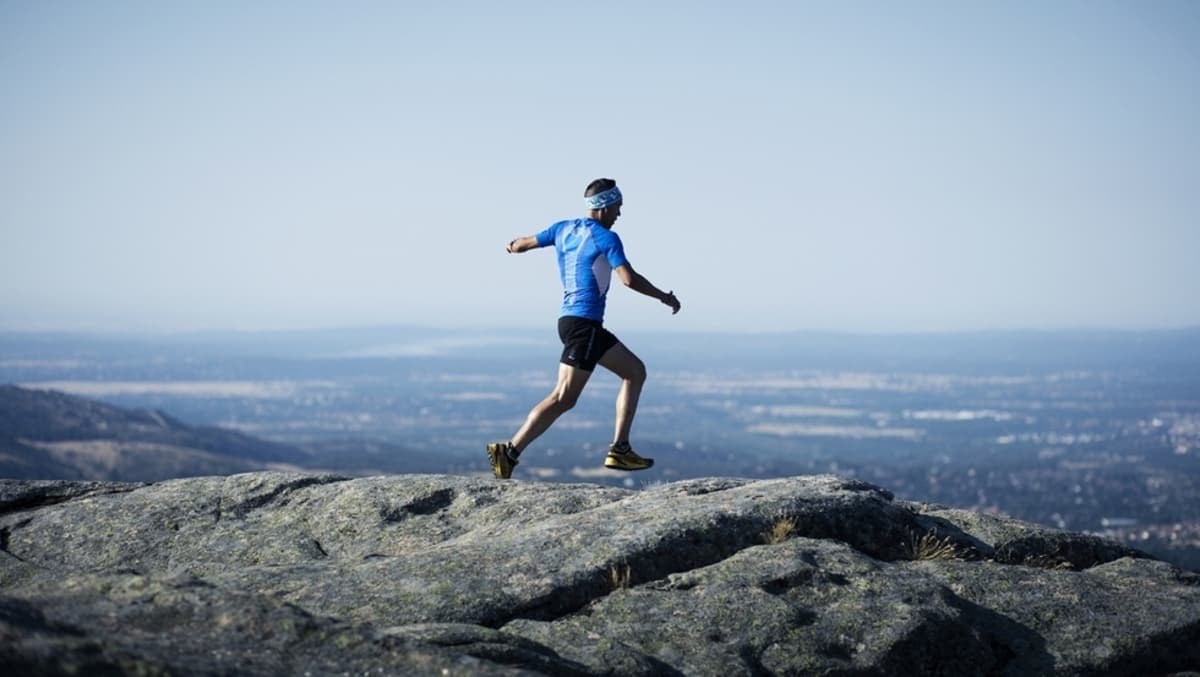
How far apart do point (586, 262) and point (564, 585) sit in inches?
204

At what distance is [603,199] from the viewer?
1451cm

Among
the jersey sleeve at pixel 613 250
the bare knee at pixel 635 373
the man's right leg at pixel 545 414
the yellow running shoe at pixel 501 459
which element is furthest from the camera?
the yellow running shoe at pixel 501 459

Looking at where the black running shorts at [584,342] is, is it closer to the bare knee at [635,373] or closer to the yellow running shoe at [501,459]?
the bare knee at [635,373]

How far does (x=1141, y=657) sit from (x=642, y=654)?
16.5ft

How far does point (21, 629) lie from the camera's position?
655 cm

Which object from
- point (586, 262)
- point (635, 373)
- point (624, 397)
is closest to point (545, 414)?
point (624, 397)

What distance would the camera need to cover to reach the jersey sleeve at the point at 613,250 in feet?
46.2

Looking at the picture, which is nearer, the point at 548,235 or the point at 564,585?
the point at 564,585

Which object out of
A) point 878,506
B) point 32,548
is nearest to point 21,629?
point 32,548

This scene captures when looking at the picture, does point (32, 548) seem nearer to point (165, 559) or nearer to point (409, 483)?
point (165, 559)

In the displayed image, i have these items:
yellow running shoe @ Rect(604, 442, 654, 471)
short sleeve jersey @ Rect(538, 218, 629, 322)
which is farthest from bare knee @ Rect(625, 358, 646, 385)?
yellow running shoe @ Rect(604, 442, 654, 471)

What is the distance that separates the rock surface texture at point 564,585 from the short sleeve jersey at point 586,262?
2.37 m

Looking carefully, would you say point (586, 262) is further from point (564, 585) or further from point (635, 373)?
point (564, 585)

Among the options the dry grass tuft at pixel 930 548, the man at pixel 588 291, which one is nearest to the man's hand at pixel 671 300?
the man at pixel 588 291
